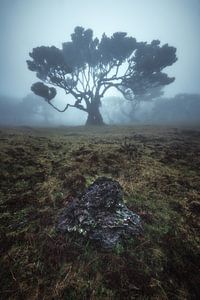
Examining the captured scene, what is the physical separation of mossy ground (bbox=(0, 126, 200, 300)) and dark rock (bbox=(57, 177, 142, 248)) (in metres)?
0.14

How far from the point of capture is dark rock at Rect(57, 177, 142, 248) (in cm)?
293

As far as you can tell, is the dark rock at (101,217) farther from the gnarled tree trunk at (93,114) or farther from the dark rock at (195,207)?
the gnarled tree trunk at (93,114)

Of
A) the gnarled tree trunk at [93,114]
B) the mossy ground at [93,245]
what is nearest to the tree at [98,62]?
the gnarled tree trunk at [93,114]

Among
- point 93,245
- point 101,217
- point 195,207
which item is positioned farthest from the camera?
point 195,207

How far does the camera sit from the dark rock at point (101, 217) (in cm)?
293

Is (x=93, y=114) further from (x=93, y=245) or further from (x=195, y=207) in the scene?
(x=93, y=245)

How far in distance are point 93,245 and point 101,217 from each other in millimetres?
466

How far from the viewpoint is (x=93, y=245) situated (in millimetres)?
2814

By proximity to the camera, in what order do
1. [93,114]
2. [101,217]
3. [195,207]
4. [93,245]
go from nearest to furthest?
[93,245], [101,217], [195,207], [93,114]

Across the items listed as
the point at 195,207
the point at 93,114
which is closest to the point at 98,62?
the point at 93,114

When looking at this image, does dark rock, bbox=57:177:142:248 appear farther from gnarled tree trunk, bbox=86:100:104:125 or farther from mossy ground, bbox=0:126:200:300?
gnarled tree trunk, bbox=86:100:104:125

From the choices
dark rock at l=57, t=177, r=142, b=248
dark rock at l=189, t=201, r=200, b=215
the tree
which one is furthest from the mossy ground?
the tree

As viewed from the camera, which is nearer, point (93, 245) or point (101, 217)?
point (93, 245)

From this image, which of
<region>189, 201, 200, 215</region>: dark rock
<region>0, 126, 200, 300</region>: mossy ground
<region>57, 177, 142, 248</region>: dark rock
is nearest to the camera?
<region>0, 126, 200, 300</region>: mossy ground
